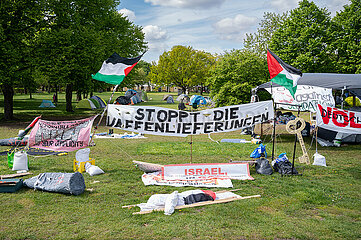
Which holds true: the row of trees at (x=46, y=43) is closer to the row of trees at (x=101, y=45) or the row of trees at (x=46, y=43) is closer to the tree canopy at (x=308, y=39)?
the row of trees at (x=101, y=45)

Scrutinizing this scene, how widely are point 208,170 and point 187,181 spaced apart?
799 millimetres

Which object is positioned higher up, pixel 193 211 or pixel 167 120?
pixel 167 120

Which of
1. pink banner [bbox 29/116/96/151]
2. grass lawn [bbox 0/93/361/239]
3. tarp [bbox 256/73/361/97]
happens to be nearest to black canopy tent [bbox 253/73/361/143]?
tarp [bbox 256/73/361/97]

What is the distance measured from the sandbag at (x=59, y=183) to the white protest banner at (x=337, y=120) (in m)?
7.33

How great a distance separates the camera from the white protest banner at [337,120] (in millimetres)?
8977

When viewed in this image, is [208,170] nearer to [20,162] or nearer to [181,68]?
[20,162]

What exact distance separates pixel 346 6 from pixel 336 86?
26.2 metres

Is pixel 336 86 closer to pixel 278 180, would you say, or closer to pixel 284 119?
pixel 284 119

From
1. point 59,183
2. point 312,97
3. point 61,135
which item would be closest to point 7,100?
point 61,135

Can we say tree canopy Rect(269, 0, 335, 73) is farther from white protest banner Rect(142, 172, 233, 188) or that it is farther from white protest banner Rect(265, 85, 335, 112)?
white protest banner Rect(142, 172, 233, 188)

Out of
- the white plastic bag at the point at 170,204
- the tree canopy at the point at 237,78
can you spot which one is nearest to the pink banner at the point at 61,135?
the white plastic bag at the point at 170,204

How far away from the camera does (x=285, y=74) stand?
8469 mm

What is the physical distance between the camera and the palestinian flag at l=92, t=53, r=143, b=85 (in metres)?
8.95

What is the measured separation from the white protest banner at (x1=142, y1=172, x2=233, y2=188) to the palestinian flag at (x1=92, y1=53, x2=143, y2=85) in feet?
10.5
